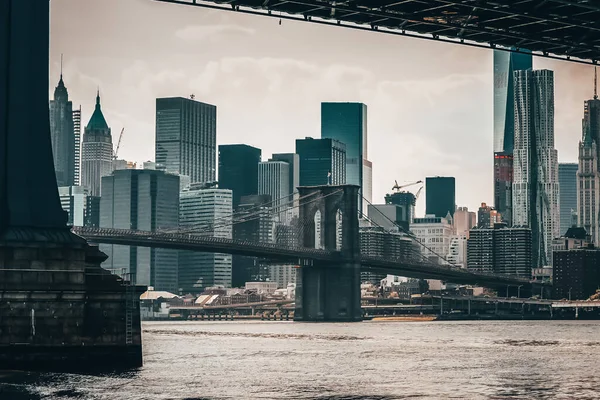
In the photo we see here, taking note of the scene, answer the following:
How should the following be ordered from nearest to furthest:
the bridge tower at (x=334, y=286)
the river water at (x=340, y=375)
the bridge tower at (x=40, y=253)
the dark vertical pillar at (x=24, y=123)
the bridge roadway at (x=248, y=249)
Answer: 1. the river water at (x=340, y=375)
2. the bridge tower at (x=40, y=253)
3. the dark vertical pillar at (x=24, y=123)
4. the bridge roadway at (x=248, y=249)
5. the bridge tower at (x=334, y=286)

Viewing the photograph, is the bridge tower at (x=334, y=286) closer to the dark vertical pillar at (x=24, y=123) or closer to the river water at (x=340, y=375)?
the river water at (x=340, y=375)

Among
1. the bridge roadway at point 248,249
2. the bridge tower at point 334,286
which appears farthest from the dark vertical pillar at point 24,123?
the bridge tower at point 334,286

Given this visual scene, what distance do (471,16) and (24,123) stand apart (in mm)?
18628

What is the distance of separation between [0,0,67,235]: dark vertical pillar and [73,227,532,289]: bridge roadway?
6140 cm

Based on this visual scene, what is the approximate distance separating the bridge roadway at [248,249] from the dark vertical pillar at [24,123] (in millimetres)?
61396

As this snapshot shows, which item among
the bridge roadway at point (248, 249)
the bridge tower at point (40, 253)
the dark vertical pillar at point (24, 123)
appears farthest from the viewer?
the bridge roadway at point (248, 249)

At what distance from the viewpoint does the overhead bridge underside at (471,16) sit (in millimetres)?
49094

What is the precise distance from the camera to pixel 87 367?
158ft

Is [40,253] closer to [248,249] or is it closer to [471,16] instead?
[471,16]

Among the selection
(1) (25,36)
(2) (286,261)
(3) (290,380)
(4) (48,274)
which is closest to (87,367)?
(4) (48,274)

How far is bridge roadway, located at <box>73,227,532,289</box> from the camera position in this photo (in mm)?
124312

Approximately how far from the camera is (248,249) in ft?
467

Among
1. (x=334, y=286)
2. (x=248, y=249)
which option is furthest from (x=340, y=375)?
(x=334, y=286)

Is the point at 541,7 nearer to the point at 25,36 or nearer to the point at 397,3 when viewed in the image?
the point at 397,3
